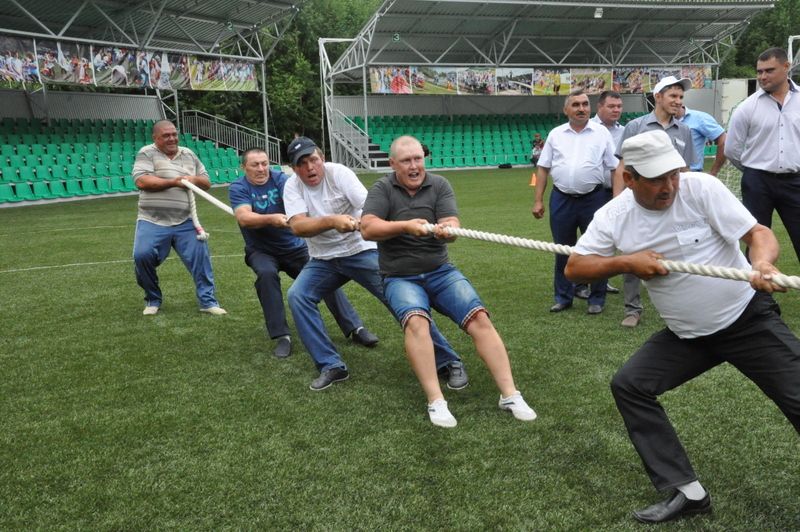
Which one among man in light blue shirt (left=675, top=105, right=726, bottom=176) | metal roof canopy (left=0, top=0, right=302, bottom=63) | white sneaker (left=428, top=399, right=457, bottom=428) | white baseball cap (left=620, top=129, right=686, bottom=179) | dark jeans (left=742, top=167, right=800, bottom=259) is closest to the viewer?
white baseball cap (left=620, top=129, right=686, bottom=179)

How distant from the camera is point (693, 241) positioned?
2.81m

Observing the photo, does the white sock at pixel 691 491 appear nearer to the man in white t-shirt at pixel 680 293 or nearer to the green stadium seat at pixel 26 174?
the man in white t-shirt at pixel 680 293

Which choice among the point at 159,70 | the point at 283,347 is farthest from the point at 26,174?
the point at 283,347

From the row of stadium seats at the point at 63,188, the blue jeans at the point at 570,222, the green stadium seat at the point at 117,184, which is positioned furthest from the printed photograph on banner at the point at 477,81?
the blue jeans at the point at 570,222

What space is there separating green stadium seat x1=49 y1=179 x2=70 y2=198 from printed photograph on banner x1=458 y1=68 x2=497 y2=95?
17150 mm

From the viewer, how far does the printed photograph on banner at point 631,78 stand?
1303 inches

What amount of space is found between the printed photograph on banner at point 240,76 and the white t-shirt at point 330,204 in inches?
856

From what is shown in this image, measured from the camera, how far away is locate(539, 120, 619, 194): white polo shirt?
6.30 meters

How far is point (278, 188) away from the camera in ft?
19.6

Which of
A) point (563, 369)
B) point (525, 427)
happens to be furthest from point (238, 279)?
point (525, 427)

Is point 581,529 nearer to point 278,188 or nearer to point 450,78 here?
point 278,188

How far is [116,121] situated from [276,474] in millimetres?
25641

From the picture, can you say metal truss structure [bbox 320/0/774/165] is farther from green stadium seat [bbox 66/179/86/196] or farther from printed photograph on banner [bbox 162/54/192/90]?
green stadium seat [bbox 66/179/86/196]

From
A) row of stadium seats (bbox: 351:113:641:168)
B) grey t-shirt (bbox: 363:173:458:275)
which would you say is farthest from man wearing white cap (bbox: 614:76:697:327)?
row of stadium seats (bbox: 351:113:641:168)
